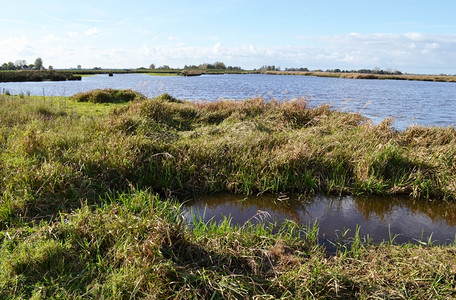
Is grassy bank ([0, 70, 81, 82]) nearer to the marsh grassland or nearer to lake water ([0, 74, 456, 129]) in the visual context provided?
lake water ([0, 74, 456, 129])

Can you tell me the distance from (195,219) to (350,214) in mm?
3011

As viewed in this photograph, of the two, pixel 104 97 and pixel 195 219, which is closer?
pixel 195 219

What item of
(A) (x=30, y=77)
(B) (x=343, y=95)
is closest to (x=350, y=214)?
(B) (x=343, y=95)

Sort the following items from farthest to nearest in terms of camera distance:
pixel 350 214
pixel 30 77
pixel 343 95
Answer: pixel 30 77
pixel 343 95
pixel 350 214

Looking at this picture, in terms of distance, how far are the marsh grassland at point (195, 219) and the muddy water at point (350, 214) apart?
279mm

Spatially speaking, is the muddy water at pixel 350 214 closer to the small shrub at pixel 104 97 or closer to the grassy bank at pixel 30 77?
the small shrub at pixel 104 97

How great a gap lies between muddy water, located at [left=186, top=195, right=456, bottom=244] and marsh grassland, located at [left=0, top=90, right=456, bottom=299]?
0.28 m

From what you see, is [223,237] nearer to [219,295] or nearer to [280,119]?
[219,295]

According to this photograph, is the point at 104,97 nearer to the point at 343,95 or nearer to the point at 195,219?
the point at 195,219

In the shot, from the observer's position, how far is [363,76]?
73.2 m

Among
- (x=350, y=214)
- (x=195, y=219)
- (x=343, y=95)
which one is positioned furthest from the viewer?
(x=343, y=95)

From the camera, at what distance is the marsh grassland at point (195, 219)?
3.57m

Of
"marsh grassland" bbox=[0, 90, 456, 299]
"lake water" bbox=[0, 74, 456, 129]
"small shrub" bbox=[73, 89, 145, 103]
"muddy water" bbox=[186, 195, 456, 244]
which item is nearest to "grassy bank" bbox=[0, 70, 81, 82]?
"lake water" bbox=[0, 74, 456, 129]

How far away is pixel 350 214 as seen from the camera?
20.1 ft
